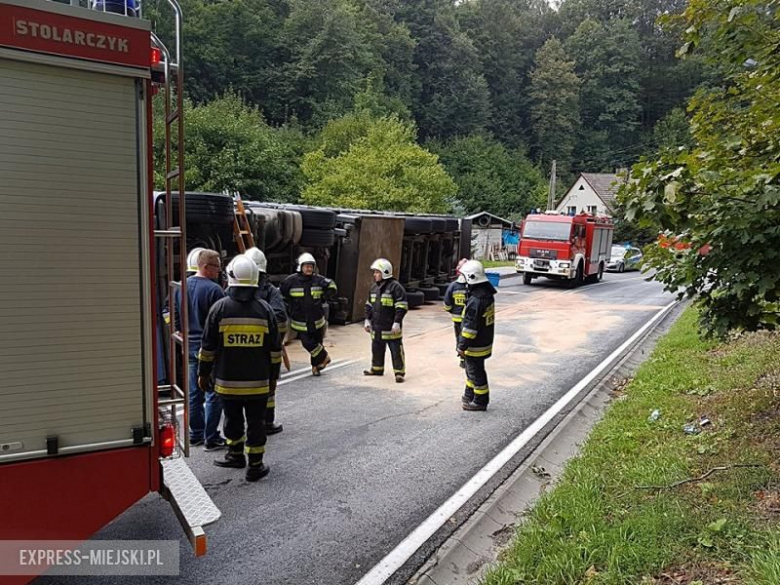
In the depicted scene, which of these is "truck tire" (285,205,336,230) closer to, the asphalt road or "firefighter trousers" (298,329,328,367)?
the asphalt road

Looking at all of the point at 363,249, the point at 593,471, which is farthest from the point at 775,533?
the point at 363,249

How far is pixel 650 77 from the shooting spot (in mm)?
74688

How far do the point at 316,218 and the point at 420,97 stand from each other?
193 feet

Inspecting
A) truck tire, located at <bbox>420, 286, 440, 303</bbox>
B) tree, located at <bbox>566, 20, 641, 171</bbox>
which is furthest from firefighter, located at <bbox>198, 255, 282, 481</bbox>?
tree, located at <bbox>566, 20, 641, 171</bbox>

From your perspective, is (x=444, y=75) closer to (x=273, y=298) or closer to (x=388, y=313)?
(x=388, y=313)

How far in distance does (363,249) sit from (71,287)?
9361mm

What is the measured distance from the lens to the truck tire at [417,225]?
47.4ft

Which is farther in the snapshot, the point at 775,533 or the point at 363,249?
the point at 363,249

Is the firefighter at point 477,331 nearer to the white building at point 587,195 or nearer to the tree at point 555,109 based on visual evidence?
the white building at point 587,195

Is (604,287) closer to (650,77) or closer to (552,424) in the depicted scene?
(552,424)

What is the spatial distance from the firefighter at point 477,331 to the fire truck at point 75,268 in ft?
13.3

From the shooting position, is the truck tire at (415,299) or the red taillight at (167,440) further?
the truck tire at (415,299)

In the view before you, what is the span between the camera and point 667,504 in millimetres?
3930

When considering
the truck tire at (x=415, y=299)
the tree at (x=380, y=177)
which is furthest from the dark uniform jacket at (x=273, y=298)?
the tree at (x=380, y=177)
